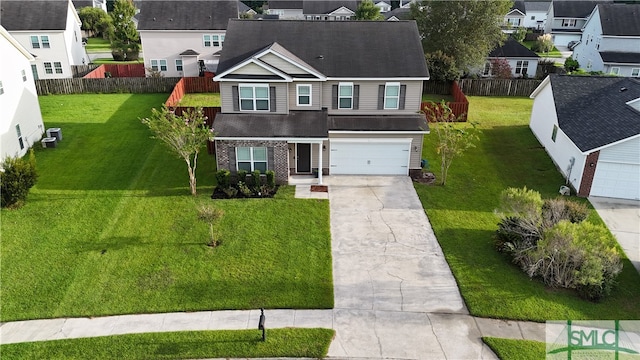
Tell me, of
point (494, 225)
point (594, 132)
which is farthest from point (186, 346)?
point (594, 132)

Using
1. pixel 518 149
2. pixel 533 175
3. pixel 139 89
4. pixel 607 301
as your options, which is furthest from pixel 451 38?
pixel 607 301

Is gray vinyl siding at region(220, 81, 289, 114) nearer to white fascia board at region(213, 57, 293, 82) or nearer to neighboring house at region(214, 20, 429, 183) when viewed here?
neighboring house at region(214, 20, 429, 183)

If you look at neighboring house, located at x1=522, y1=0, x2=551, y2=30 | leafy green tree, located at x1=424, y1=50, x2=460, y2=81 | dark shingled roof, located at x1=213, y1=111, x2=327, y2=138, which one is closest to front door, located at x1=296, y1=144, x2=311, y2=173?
dark shingled roof, located at x1=213, y1=111, x2=327, y2=138

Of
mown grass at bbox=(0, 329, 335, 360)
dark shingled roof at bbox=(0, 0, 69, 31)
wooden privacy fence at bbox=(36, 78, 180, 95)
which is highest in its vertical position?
dark shingled roof at bbox=(0, 0, 69, 31)

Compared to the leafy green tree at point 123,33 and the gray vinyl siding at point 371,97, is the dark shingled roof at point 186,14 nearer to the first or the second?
the leafy green tree at point 123,33

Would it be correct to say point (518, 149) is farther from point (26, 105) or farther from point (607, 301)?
point (26, 105)

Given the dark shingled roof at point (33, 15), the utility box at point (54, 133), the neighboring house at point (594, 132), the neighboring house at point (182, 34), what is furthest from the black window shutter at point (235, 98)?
the dark shingled roof at point (33, 15)
